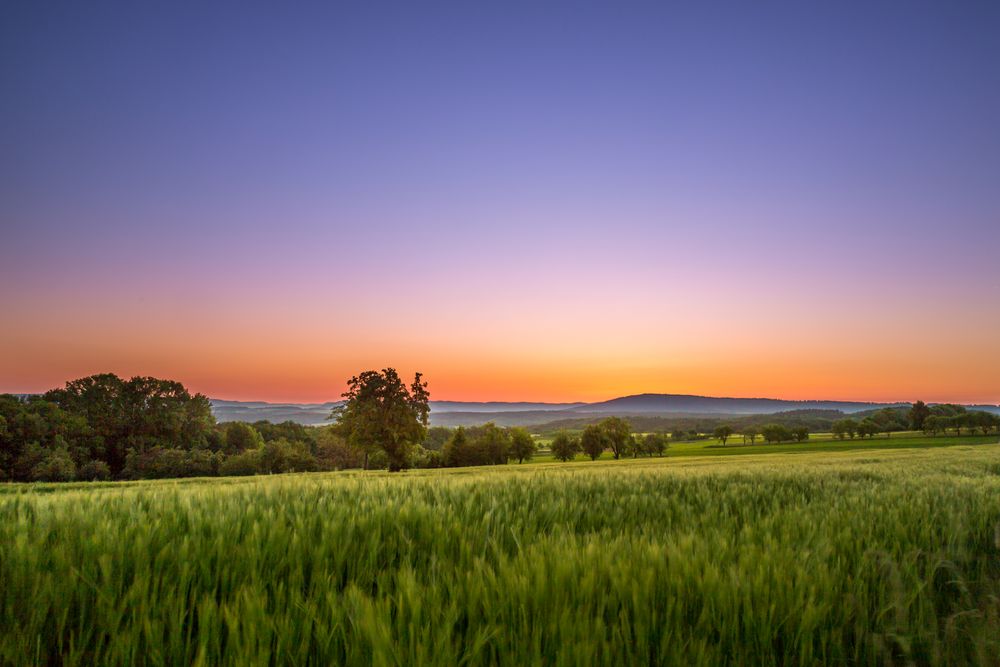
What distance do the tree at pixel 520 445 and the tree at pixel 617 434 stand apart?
1828 cm

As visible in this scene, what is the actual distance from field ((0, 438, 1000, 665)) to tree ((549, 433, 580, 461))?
11027 centimetres

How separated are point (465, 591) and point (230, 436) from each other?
110574 mm

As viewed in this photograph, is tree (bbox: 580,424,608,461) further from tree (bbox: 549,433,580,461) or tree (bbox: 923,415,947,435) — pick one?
tree (bbox: 923,415,947,435)

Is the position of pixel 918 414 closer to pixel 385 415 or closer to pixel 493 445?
pixel 493 445

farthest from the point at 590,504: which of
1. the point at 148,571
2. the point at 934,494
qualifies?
the point at 934,494

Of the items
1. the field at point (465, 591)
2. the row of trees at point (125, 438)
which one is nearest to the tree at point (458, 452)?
the row of trees at point (125, 438)

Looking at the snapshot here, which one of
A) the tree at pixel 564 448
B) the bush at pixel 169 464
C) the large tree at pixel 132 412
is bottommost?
the tree at pixel 564 448

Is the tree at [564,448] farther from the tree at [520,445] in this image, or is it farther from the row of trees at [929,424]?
the row of trees at [929,424]

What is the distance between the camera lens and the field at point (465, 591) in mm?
1488

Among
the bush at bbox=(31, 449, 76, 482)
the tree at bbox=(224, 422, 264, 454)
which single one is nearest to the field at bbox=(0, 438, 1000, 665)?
the bush at bbox=(31, 449, 76, 482)

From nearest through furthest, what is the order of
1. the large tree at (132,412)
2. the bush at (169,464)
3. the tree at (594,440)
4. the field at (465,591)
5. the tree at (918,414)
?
the field at (465,591), the bush at (169,464), the large tree at (132,412), the tree at (594,440), the tree at (918,414)

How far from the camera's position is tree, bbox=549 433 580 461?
11038 cm

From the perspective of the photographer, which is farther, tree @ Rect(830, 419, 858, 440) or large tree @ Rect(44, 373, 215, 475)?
tree @ Rect(830, 419, 858, 440)

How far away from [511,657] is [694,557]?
113 cm
